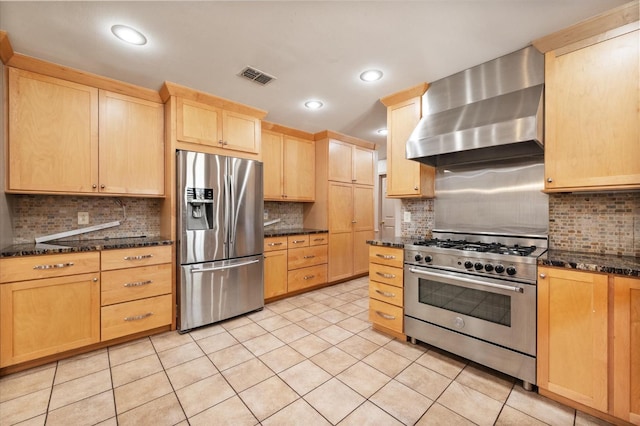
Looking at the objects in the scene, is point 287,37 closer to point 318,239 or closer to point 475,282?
point 475,282

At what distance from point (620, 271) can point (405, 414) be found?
142 cm

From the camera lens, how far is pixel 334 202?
4.12 metres

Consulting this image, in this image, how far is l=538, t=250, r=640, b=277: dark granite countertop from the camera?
4.66ft

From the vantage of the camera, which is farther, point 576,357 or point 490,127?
point 490,127

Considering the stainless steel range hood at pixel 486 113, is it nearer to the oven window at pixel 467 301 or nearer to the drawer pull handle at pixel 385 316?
the oven window at pixel 467 301

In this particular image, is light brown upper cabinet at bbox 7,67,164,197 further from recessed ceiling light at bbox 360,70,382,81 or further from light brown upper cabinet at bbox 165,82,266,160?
recessed ceiling light at bbox 360,70,382,81

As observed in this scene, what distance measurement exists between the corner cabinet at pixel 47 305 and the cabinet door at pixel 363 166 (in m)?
3.52

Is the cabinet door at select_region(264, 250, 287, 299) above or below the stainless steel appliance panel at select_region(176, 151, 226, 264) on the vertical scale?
Answer: below

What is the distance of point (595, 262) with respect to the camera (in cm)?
156

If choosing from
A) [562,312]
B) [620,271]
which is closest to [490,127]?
[620,271]

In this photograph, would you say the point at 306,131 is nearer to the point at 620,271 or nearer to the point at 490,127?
the point at 490,127

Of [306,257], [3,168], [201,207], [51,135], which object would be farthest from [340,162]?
[3,168]

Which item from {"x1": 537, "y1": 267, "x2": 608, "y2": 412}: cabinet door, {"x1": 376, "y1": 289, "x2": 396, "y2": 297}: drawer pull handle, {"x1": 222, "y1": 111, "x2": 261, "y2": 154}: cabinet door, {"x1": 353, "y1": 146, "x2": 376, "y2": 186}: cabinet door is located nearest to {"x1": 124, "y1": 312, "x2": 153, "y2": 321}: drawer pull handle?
{"x1": 222, "y1": 111, "x2": 261, "y2": 154}: cabinet door

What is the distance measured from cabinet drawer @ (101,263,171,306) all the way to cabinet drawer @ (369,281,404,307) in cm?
201
